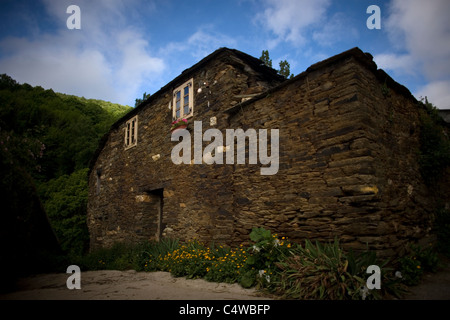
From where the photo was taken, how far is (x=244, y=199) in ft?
16.8

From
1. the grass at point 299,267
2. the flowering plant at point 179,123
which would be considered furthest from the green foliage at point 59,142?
the grass at point 299,267

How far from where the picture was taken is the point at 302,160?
13.8 ft

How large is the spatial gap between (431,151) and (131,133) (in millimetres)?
9829

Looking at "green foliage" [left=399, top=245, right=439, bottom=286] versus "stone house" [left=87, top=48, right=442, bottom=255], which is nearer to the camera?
"green foliage" [left=399, top=245, right=439, bottom=286]

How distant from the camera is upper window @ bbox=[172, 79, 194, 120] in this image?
7215 millimetres

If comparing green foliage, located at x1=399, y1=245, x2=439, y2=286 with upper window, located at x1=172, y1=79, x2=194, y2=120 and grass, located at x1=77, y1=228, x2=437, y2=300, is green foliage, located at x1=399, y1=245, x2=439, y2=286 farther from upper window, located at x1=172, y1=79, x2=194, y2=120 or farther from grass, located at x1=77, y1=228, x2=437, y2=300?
upper window, located at x1=172, y1=79, x2=194, y2=120

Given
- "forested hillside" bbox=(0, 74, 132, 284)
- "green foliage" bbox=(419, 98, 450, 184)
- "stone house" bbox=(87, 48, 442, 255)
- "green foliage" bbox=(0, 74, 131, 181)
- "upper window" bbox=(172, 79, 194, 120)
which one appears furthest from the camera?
"green foliage" bbox=(0, 74, 131, 181)

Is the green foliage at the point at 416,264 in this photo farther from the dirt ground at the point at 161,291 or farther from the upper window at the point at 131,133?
the upper window at the point at 131,133

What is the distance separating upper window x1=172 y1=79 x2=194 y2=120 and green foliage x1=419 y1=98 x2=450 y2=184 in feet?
19.3

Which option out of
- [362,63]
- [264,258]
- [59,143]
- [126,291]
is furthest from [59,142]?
[362,63]

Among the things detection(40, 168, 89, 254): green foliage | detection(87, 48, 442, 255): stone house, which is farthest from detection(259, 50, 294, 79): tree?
detection(40, 168, 89, 254): green foliage

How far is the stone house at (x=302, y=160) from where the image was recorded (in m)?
3.59
